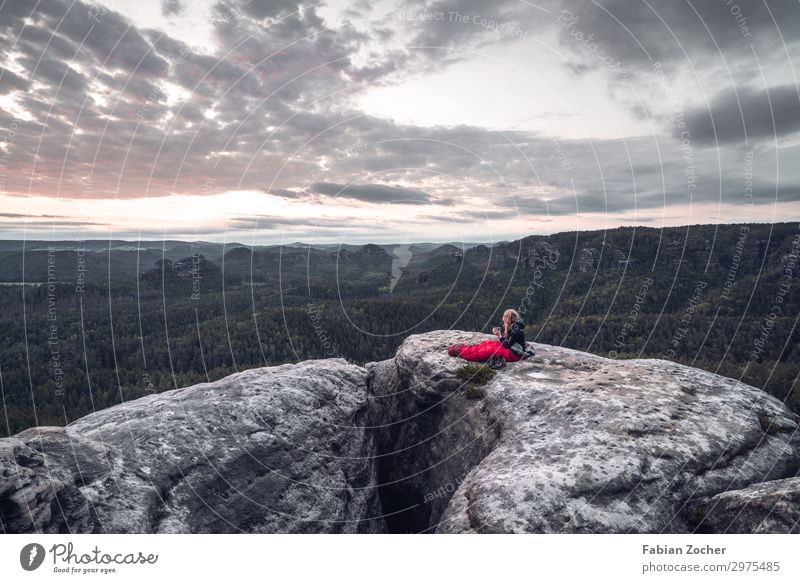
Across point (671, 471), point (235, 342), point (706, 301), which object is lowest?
point (235, 342)

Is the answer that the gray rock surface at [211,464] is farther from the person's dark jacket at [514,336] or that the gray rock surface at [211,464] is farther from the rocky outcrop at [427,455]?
the person's dark jacket at [514,336]

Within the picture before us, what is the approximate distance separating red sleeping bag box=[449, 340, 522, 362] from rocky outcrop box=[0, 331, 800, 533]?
1.29ft

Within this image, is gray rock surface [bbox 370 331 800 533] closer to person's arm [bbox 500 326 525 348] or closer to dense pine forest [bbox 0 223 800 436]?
person's arm [bbox 500 326 525 348]

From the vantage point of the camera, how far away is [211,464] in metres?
10.5

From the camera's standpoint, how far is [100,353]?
292ft

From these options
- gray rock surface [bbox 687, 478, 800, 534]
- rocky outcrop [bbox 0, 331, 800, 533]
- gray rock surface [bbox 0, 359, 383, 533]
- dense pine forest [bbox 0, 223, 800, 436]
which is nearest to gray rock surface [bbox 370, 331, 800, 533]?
rocky outcrop [bbox 0, 331, 800, 533]

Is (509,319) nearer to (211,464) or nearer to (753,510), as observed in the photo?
(753,510)

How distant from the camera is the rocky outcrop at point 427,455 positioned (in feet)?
26.2

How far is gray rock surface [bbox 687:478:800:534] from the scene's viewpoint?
7.09 meters

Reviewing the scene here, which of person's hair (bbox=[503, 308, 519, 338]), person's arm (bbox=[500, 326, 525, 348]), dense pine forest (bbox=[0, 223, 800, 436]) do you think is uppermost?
person's hair (bbox=[503, 308, 519, 338])
